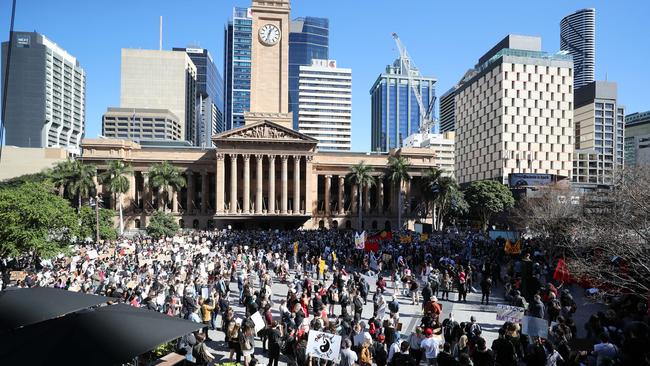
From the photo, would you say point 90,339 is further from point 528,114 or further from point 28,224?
point 528,114

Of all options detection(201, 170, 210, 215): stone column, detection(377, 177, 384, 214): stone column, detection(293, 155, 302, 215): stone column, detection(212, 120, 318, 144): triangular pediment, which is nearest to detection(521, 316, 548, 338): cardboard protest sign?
detection(293, 155, 302, 215): stone column

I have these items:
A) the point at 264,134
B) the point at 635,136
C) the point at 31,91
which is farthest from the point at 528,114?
the point at 31,91

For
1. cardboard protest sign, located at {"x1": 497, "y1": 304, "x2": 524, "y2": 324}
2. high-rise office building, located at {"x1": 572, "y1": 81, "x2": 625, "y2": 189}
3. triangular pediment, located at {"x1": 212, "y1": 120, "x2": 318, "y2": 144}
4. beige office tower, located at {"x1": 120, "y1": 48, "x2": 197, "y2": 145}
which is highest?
beige office tower, located at {"x1": 120, "y1": 48, "x2": 197, "y2": 145}

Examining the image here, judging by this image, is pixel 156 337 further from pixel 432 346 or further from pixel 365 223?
pixel 365 223

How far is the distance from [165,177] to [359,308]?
56.2 m

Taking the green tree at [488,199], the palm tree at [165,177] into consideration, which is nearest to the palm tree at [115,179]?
the palm tree at [165,177]

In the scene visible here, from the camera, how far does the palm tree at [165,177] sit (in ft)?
220

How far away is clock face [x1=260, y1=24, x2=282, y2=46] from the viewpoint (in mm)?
77625

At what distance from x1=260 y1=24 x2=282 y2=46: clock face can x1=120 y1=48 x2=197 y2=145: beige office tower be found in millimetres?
101618

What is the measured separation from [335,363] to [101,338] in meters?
6.48

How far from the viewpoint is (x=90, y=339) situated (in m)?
8.40

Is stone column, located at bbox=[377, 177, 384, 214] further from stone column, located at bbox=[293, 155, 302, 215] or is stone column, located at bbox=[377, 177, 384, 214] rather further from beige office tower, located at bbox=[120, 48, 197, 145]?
beige office tower, located at bbox=[120, 48, 197, 145]

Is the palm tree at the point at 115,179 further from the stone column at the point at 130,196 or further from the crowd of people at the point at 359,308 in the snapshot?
the crowd of people at the point at 359,308

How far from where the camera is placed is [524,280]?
848 inches
